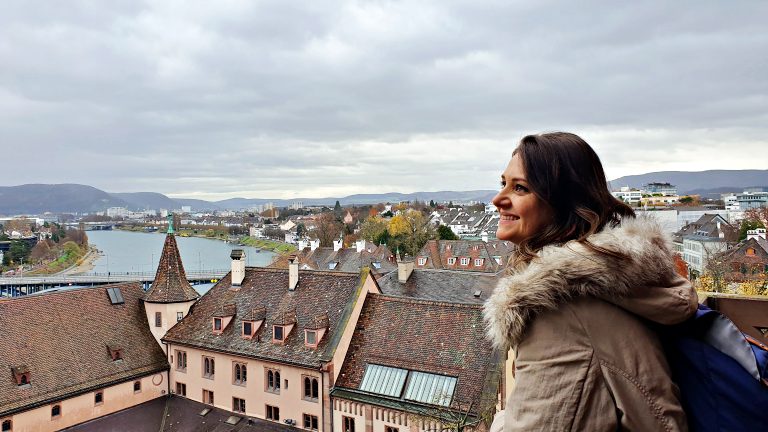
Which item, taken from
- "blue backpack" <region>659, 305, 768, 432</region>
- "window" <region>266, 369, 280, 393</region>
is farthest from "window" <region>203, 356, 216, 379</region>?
"blue backpack" <region>659, 305, 768, 432</region>

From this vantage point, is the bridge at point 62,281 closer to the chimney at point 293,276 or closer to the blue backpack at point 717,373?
the chimney at point 293,276

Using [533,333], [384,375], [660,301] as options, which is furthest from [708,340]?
[384,375]

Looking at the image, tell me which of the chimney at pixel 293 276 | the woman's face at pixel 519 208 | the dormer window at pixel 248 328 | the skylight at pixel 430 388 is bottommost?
the skylight at pixel 430 388

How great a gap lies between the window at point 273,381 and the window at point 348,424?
3377 millimetres

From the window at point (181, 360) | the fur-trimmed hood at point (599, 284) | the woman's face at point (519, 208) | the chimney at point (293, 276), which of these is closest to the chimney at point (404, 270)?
the chimney at point (293, 276)

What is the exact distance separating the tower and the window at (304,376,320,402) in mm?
9226

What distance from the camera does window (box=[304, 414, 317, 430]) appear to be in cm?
1878

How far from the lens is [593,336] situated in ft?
6.20

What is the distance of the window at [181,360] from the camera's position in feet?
75.5

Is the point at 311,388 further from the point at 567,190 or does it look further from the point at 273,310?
the point at 567,190

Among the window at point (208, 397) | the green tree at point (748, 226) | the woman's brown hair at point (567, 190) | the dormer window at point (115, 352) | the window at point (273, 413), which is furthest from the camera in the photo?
the green tree at point (748, 226)

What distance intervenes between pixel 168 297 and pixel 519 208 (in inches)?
989

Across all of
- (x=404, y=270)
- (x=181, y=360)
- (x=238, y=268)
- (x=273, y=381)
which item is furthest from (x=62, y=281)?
(x=273, y=381)

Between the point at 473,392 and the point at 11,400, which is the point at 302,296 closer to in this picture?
the point at 473,392
